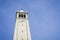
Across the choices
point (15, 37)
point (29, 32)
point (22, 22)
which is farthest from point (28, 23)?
point (15, 37)

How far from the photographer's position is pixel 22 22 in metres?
53.6

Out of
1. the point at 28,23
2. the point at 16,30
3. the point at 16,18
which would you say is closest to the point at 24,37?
the point at 16,30

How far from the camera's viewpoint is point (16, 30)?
49.0m

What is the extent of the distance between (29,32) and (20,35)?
3254 millimetres

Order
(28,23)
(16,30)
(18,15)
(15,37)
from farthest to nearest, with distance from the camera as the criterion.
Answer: (18,15), (28,23), (16,30), (15,37)

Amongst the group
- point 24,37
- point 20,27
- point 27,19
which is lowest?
point 24,37

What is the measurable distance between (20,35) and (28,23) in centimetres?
764

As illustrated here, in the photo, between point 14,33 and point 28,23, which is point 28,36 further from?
point 28,23

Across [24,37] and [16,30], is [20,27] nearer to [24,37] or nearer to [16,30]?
[16,30]

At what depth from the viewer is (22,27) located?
50875 mm

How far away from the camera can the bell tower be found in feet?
153

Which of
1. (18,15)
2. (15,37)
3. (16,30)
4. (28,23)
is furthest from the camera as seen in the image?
(18,15)

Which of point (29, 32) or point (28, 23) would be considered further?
point (28, 23)

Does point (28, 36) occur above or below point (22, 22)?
below
